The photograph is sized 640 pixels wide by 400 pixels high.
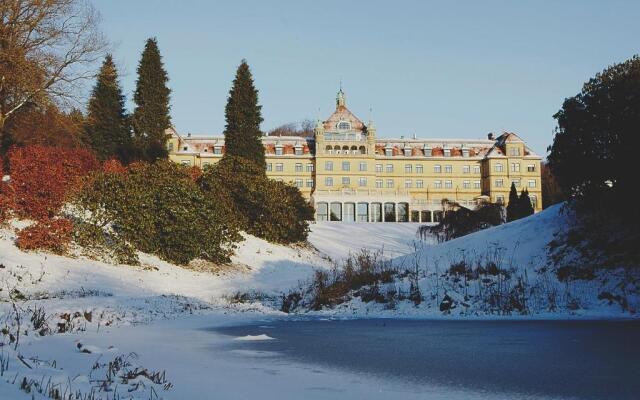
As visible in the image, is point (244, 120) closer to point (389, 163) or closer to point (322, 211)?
point (322, 211)

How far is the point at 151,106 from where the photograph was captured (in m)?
37.4

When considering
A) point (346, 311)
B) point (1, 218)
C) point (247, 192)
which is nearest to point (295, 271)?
point (247, 192)

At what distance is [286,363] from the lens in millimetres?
5809

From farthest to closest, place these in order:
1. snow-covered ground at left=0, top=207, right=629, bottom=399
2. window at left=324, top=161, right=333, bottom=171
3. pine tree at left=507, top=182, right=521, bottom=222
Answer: window at left=324, top=161, right=333, bottom=171, pine tree at left=507, top=182, right=521, bottom=222, snow-covered ground at left=0, top=207, right=629, bottom=399

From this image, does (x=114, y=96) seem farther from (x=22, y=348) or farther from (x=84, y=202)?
(x=22, y=348)

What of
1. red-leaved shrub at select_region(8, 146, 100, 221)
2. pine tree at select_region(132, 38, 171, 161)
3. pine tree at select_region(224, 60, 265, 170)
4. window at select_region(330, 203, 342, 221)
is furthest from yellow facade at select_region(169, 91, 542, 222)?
red-leaved shrub at select_region(8, 146, 100, 221)

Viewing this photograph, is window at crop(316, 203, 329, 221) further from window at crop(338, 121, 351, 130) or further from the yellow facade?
window at crop(338, 121, 351, 130)

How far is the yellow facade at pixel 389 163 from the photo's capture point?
77.1 m

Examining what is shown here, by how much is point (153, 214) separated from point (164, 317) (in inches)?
464

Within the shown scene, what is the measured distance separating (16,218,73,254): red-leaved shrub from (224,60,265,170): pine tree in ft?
76.2

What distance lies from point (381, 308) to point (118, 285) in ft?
28.8

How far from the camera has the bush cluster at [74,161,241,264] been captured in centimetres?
2139

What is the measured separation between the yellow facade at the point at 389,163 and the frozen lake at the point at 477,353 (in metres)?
64.3

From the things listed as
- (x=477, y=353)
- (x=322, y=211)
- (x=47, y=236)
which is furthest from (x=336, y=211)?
(x=477, y=353)
